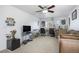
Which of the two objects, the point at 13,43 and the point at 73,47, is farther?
the point at 13,43

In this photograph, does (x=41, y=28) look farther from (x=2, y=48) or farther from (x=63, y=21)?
(x=2, y=48)

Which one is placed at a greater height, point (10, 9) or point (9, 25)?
point (10, 9)

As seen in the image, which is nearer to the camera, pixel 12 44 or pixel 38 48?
pixel 12 44

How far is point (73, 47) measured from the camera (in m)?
1.73

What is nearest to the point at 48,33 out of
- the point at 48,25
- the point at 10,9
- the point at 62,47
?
the point at 48,25

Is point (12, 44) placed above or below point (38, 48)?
above

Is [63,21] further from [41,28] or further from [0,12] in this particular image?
[0,12]

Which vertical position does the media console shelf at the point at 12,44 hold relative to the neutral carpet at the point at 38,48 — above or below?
above

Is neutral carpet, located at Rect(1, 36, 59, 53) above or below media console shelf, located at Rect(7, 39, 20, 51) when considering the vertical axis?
below

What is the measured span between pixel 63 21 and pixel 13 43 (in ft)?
22.3
